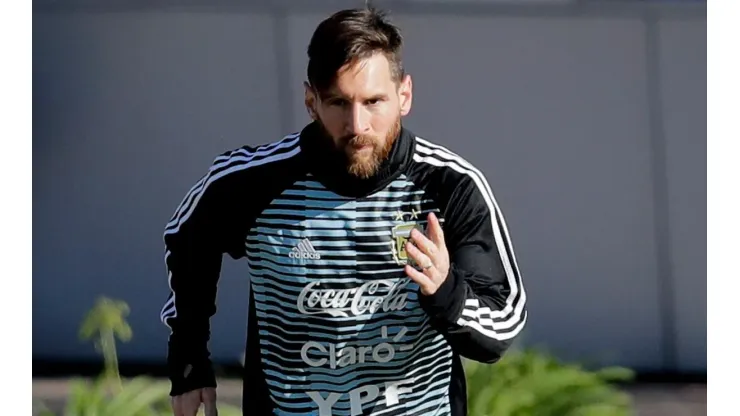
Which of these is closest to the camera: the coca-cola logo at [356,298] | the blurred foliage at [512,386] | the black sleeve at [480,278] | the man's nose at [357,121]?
the black sleeve at [480,278]

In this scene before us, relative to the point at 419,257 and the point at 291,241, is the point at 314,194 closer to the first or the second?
the point at 291,241

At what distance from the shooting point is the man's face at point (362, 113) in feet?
8.34

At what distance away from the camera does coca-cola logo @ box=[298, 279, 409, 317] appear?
2.64 meters

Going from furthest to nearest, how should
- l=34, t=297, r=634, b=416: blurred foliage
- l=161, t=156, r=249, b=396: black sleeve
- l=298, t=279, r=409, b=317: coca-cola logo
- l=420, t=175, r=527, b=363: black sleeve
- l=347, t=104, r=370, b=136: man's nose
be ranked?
l=34, t=297, r=634, b=416: blurred foliage < l=161, t=156, r=249, b=396: black sleeve < l=298, t=279, r=409, b=317: coca-cola logo < l=347, t=104, r=370, b=136: man's nose < l=420, t=175, r=527, b=363: black sleeve

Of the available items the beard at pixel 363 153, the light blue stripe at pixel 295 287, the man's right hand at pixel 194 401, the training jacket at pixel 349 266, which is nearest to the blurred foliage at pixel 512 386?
the man's right hand at pixel 194 401

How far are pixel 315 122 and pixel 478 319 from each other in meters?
0.65

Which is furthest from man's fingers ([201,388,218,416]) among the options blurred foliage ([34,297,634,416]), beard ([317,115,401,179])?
beard ([317,115,401,179])

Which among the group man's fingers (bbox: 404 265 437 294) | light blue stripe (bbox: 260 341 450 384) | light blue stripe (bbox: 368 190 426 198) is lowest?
light blue stripe (bbox: 260 341 450 384)

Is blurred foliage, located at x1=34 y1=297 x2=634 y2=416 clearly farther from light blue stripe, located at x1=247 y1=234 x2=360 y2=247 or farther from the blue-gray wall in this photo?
light blue stripe, located at x1=247 y1=234 x2=360 y2=247
